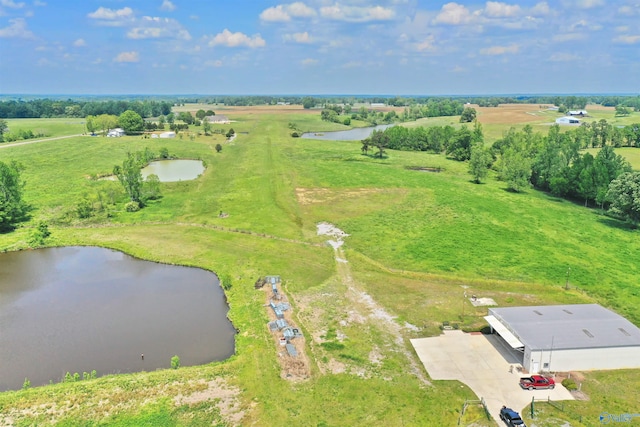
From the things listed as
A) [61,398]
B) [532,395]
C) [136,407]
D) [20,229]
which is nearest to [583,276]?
[532,395]

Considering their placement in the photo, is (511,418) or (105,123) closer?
(511,418)

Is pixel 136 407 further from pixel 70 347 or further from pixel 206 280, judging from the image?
pixel 206 280

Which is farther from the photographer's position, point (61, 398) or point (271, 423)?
point (61, 398)

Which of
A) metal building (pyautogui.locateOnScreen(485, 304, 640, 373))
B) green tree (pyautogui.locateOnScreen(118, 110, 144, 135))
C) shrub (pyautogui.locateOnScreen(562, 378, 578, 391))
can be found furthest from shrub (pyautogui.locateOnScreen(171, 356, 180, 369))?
green tree (pyautogui.locateOnScreen(118, 110, 144, 135))

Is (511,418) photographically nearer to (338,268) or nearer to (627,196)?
(338,268)

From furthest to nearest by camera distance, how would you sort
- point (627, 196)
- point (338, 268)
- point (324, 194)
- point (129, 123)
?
point (129, 123) → point (324, 194) → point (627, 196) → point (338, 268)

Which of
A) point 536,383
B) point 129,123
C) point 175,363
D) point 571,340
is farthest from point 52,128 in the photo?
point 571,340
